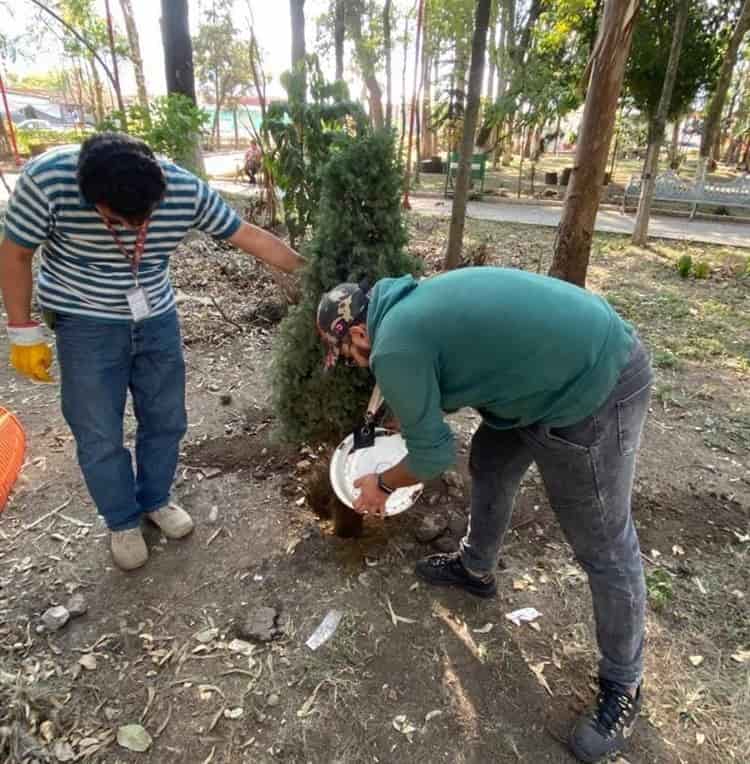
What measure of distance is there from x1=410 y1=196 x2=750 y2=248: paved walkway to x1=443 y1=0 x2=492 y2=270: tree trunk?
542 centimetres

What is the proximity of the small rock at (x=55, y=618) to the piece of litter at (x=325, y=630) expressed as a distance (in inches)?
37.3

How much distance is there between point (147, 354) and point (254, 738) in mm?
1424

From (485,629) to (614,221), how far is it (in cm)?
1108

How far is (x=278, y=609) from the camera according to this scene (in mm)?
2271

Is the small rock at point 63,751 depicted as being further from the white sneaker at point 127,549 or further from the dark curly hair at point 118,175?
the dark curly hair at point 118,175

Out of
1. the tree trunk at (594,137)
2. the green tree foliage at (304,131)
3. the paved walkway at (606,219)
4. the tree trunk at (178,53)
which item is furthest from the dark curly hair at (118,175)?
the paved walkway at (606,219)

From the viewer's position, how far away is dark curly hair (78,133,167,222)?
163cm

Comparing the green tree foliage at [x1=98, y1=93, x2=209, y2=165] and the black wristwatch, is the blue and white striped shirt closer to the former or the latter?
the black wristwatch

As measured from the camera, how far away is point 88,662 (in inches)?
80.1

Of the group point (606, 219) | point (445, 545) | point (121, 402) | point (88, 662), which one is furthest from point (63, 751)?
point (606, 219)

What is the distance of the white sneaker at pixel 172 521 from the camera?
2604 millimetres

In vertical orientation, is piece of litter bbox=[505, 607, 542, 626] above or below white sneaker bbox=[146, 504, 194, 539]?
below

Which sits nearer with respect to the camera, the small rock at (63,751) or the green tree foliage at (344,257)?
the small rock at (63,751)

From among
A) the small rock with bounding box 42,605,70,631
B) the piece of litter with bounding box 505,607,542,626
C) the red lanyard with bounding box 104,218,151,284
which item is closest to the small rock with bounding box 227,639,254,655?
the small rock with bounding box 42,605,70,631
